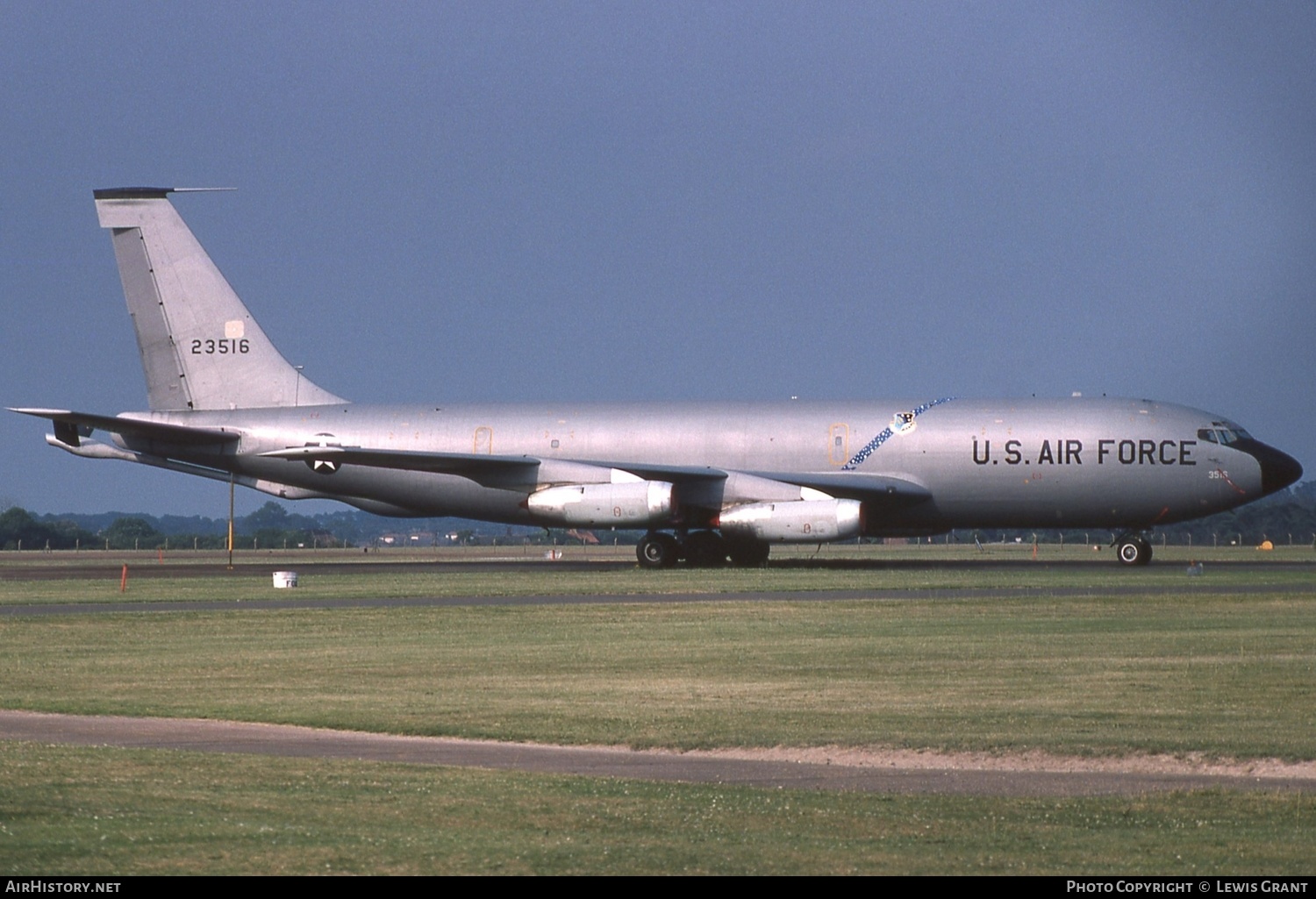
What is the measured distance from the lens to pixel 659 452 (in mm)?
50656

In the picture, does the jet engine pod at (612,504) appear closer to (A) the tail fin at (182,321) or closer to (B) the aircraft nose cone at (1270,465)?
(A) the tail fin at (182,321)

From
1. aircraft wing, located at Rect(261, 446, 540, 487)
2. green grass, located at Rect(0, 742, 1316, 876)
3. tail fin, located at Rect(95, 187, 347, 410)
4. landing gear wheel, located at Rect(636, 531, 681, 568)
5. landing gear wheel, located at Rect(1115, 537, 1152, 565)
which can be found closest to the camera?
green grass, located at Rect(0, 742, 1316, 876)

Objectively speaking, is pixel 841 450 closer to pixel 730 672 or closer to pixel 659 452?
pixel 659 452

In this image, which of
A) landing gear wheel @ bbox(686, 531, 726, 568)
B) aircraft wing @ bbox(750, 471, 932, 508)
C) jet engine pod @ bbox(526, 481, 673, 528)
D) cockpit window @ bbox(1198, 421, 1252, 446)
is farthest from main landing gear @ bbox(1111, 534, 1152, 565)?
jet engine pod @ bbox(526, 481, 673, 528)

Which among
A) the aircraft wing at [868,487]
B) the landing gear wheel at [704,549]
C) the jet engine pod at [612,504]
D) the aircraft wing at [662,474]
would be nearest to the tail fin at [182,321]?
the aircraft wing at [662,474]

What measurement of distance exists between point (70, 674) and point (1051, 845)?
14467 millimetres

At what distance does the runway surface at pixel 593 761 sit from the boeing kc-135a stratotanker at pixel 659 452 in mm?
30538

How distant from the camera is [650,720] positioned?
54.4 ft

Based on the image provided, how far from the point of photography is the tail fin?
5538 centimetres

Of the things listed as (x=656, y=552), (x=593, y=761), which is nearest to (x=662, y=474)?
(x=656, y=552)

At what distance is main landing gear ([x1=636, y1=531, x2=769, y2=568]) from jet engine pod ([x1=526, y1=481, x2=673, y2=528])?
5.27 feet

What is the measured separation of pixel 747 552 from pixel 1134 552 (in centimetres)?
1105

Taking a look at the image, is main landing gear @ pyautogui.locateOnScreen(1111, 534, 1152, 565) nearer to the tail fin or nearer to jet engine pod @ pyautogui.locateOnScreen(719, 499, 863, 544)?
jet engine pod @ pyautogui.locateOnScreen(719, 499, 863, 544)

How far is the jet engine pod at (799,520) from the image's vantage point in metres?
45.4
